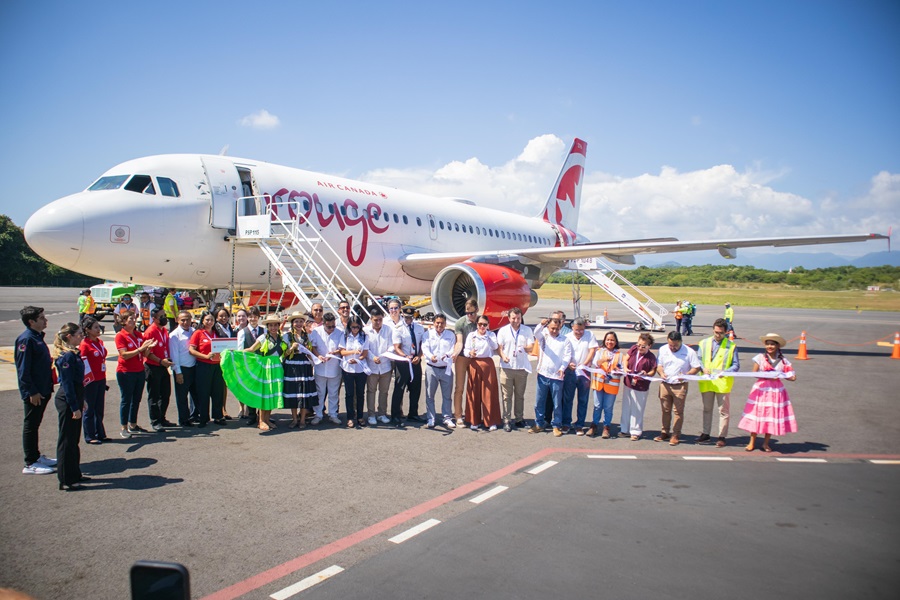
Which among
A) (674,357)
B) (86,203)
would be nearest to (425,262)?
(86,203)

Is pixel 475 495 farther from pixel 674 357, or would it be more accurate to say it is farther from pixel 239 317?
pixel 239 317

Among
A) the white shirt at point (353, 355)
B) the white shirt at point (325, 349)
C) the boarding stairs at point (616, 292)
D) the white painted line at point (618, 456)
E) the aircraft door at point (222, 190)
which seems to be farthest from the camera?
the boarding stairs at point (616, 292)

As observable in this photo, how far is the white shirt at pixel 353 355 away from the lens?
27.8ft

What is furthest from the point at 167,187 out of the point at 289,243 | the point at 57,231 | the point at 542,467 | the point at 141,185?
the point at 542,467

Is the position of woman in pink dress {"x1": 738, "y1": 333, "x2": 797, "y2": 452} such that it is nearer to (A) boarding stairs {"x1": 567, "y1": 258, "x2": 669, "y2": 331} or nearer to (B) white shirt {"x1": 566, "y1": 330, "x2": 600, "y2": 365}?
(B) white shirt {"x1": 566, "y1": 330, "x2": 600, "y2": 365}

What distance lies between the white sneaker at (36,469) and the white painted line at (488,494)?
4337 mm

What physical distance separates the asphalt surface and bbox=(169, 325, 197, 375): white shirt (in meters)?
1.00

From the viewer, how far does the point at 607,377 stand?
8.09 meters

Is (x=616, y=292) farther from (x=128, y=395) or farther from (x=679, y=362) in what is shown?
(x=128, y=395)

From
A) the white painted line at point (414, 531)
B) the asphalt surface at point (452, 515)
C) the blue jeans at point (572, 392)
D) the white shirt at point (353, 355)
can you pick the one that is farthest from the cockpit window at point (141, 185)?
the white painted line at point (414, 531)

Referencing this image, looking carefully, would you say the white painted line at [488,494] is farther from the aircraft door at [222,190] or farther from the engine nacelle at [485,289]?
the aircraft door at [222,190]

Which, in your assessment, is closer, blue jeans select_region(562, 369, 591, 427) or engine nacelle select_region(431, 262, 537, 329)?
blue jeans select_region(562, 369, 591, 427)

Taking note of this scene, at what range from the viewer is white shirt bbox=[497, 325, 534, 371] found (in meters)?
8.52

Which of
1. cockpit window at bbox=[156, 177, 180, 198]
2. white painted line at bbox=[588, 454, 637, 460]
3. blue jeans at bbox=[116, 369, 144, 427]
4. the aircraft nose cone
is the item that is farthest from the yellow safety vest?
the aircraft nose cone
